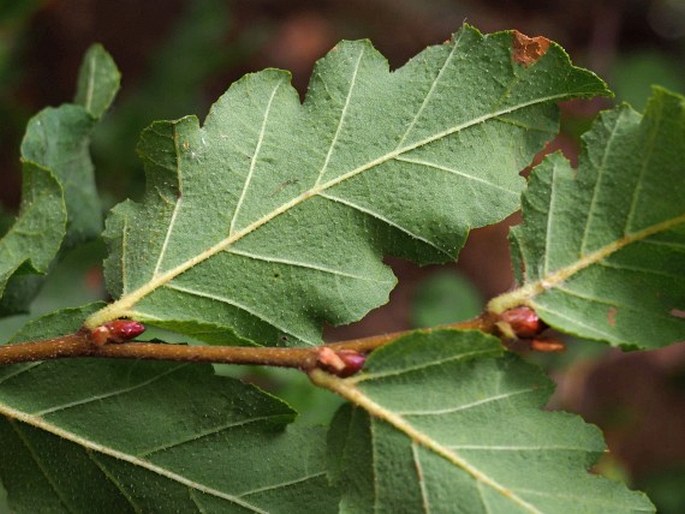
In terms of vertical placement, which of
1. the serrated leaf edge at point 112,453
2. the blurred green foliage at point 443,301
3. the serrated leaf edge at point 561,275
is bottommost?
the blurred green foliage at point 443,301

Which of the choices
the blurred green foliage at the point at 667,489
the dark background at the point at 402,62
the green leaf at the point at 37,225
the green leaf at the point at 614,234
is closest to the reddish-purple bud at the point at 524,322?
the green leaf at the point at 614,234

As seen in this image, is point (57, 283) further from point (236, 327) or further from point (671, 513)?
point (671, 513)

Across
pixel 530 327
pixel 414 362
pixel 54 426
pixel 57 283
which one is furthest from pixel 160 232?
pixel 57 283

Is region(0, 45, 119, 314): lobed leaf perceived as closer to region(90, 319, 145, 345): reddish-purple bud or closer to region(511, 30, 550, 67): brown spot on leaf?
region(90, 319, 145, 345): reddish-purple bud

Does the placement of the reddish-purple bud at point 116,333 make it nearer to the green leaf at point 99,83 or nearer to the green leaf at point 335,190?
the green leaf at point 335,190

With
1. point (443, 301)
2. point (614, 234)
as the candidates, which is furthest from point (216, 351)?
point (443, 301)

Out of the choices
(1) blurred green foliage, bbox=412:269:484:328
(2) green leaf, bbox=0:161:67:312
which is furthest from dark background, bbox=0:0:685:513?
(2) green leaf, bbox=0:161:67:312
